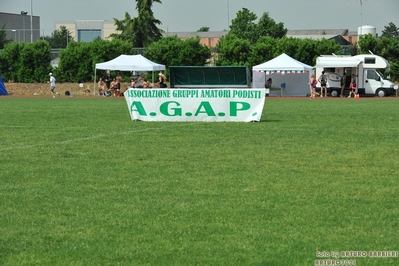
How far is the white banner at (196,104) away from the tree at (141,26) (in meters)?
62.5

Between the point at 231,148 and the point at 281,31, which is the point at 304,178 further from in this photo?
the point at 281,31

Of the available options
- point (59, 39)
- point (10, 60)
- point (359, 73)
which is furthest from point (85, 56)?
point (59, 39)

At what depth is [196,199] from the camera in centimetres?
868

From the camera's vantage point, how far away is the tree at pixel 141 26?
275 ft

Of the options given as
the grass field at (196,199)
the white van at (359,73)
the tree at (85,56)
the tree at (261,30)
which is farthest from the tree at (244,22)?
the grass field at (196,199)

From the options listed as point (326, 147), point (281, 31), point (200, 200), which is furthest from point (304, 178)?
point (281, 31)

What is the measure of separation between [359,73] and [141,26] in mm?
38520

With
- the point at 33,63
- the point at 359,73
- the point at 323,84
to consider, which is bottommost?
the point at 323,84

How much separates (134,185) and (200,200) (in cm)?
139

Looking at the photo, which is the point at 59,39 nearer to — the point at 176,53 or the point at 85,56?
the point at 85,56

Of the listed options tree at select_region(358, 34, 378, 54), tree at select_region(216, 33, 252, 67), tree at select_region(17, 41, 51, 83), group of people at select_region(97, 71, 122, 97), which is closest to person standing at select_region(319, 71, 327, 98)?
tree at select_region(358, 34, 378, 54)

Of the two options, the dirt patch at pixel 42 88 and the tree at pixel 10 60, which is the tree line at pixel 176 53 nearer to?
the tree at pixel 10 60

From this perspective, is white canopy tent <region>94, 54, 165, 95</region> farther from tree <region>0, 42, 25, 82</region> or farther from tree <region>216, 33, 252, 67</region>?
tree <region>0, 42, 25, 82</region>

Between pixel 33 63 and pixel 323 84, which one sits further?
pixel 33 63
